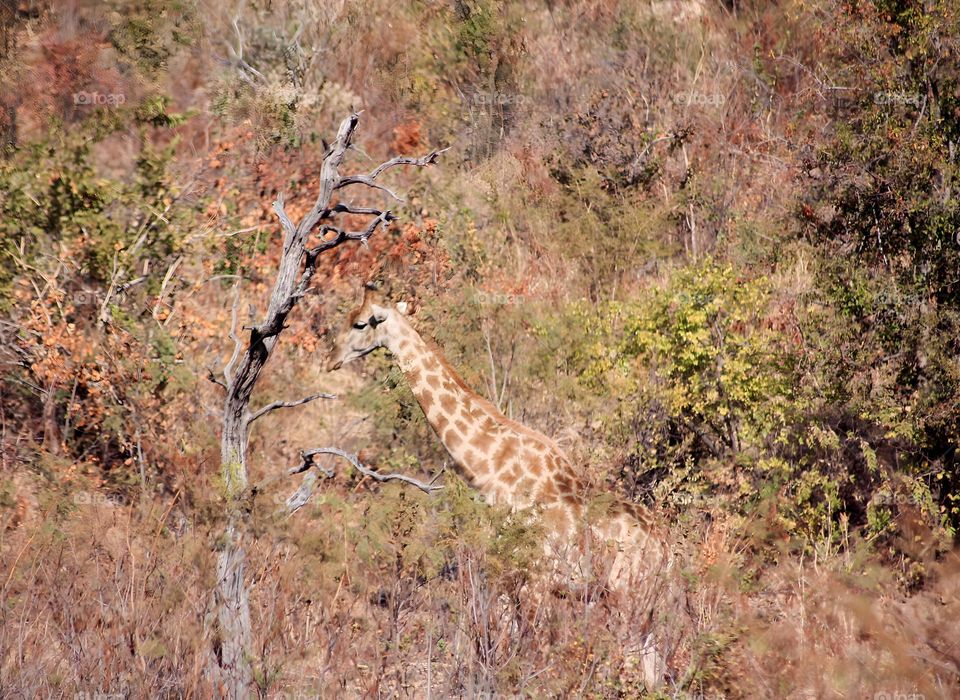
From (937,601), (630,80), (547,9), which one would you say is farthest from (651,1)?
(937,601)

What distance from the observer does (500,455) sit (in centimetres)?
715

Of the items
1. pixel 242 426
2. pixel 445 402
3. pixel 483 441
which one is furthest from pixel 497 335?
pixel 242 426

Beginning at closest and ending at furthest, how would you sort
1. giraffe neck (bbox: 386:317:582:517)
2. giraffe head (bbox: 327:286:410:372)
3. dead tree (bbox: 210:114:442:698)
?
dead tree (bbox: 210:114:442:698), giraffe neck (bbox: 386:317:582:517), giraffe head (bbox: 327:286:410:372)

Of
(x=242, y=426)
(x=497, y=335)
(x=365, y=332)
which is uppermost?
(x=242, y=426)

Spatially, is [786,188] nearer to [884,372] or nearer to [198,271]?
[884,372]

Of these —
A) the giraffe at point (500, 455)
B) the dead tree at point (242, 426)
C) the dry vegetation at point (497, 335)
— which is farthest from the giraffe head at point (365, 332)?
the dead tree at point (242, 426)

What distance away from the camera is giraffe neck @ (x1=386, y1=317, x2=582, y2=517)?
6.83 m

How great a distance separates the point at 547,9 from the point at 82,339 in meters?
10.9

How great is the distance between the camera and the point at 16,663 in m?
4.89

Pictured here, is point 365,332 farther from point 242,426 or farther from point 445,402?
point 242,426

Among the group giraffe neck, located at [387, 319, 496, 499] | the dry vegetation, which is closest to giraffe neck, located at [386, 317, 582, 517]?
giraffe neck, located at [387, 319, 496, 499]

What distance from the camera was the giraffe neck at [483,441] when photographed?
22.4 feet

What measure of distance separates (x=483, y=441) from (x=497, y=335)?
2213mm

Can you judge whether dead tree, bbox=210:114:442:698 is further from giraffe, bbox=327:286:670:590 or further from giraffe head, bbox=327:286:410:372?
giraffe head, bbox=327:286:410:372
